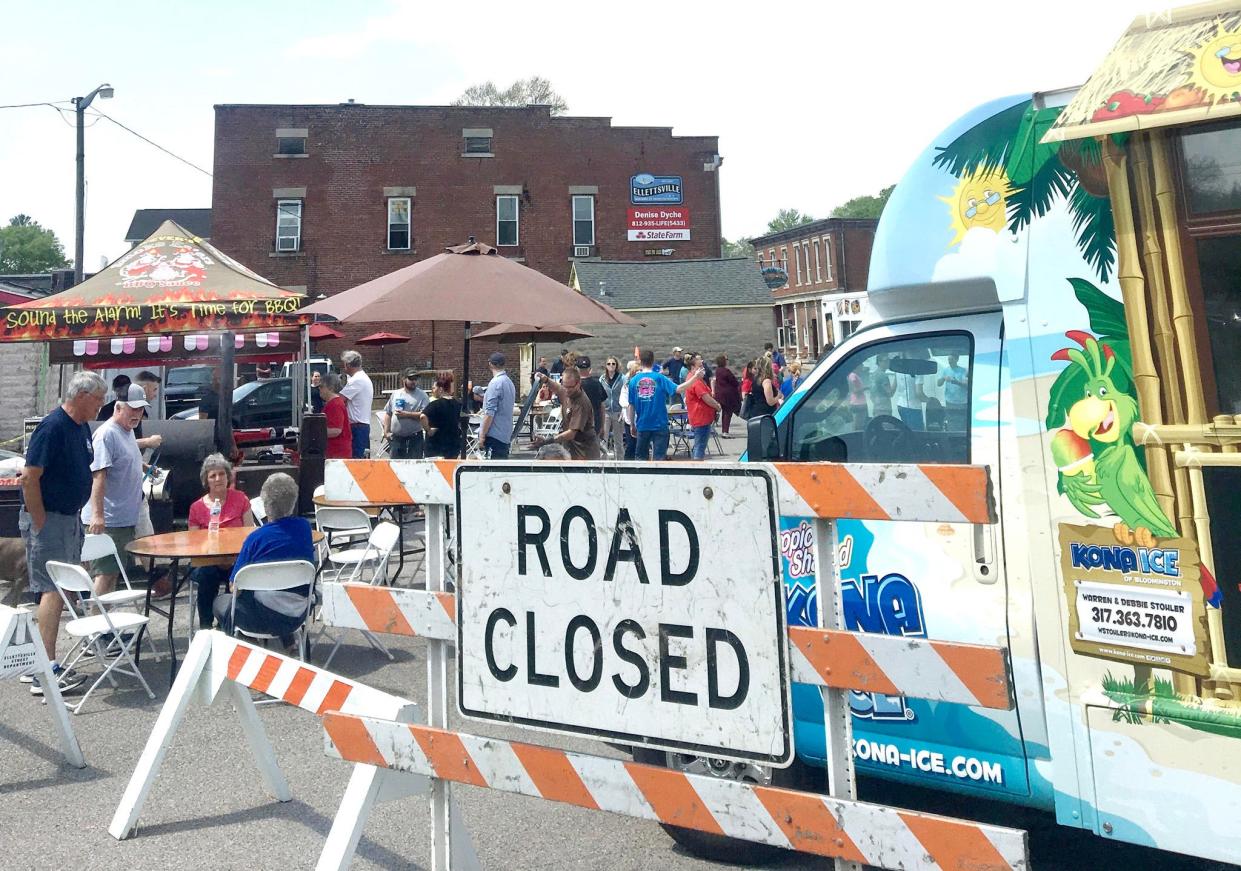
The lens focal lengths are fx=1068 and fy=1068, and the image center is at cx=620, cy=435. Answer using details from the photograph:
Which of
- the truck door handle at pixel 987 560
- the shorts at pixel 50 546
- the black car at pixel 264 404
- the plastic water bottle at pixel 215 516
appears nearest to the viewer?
the truck door handle at pixel 987 560

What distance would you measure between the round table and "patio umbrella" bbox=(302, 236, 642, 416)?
1967mm

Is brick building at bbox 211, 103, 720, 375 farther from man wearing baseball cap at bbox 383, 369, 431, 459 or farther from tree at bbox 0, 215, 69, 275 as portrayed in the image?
tree at bbox 0, 215, 69, 275

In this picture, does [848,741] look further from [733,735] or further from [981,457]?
[981,457]

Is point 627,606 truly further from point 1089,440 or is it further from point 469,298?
point 469,298

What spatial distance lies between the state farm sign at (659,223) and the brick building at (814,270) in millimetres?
16292

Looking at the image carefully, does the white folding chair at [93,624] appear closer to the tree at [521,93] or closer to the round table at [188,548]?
the round table at [188,548]

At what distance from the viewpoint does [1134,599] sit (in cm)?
304

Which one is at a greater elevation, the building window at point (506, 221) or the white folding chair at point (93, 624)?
the building window at point (506, 221)

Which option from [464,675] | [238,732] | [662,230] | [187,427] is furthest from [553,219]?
[464,675]

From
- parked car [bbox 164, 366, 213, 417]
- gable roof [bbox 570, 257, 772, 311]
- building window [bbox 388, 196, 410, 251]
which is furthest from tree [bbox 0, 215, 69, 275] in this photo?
parked car [bbox 164, 366, 213, 417]

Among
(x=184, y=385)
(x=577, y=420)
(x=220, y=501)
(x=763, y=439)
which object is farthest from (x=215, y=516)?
(x=184, y=385)

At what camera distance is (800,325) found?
60.1 m

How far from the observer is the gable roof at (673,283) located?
3450cm

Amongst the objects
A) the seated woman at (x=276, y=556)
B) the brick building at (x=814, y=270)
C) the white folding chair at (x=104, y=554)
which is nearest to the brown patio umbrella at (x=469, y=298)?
the seated woman at (x=276, y=556)
